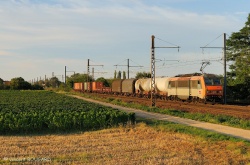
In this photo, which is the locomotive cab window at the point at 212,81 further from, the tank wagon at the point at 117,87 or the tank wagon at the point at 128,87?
the tank wagon at the point at 117,87

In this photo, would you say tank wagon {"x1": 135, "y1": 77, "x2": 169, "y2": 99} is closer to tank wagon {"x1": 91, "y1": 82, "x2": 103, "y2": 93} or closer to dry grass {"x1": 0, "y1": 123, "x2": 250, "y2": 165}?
tank wagon {"x1": 91, "y1": 82, "x2": 103, "y2": 93}

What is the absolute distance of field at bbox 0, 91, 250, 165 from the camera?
11.2 meters

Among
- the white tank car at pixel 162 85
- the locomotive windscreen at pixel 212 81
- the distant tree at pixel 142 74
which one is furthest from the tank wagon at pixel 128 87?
the distant tree at pixel 142 74

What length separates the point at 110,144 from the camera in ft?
45.4

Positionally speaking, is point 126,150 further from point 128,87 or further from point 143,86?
point 128,87

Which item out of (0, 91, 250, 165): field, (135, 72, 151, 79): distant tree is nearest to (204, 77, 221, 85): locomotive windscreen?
(0, 91, 250, 165): field

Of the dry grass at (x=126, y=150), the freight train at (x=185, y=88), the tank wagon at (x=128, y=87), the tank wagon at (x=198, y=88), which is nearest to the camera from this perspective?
the dry grass at (x=126, y=150)

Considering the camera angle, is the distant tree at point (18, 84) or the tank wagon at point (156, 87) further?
the distant tree at point (18, 84)

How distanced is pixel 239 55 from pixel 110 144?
1472 inches

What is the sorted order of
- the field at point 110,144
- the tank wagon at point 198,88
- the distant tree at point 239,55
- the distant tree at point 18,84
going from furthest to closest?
the distant tree at point 18,84, the distant tree at point 239,55, the tank wagon at point 198,88, the field at point 110,144

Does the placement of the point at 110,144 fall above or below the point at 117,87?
below

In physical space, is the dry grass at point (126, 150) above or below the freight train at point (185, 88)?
below

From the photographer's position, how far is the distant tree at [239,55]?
43094 mm

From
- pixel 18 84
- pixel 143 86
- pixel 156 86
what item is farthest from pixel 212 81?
pixel 18 84
